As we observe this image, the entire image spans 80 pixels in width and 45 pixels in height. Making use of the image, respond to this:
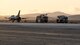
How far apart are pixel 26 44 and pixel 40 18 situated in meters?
127

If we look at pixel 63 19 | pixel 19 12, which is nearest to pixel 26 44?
pixel 63 19

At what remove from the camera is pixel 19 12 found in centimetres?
16488

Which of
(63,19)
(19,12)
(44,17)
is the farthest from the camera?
(19,12)

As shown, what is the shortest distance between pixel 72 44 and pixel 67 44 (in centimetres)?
34

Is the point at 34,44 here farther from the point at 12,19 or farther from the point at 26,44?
the point at 12,19

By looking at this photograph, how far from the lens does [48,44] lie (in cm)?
2302

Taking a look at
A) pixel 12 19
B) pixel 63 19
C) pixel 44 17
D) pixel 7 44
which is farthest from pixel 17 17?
pixel 7 44

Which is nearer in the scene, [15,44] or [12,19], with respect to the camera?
[15,44]

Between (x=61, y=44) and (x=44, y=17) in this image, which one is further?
(x=44, y=17)

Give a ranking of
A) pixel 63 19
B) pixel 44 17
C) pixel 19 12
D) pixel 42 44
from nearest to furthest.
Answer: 1. pixel 42 44
2. pixel 63 19
3. pixel 44 17
4. pixel 19 12

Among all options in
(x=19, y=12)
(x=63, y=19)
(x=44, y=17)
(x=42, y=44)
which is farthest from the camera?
(x=19, y=12)

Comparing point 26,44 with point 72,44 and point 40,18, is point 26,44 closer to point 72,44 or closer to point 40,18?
point 72,44

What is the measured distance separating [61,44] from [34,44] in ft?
5.54

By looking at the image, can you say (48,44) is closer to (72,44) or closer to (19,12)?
(72,44)
